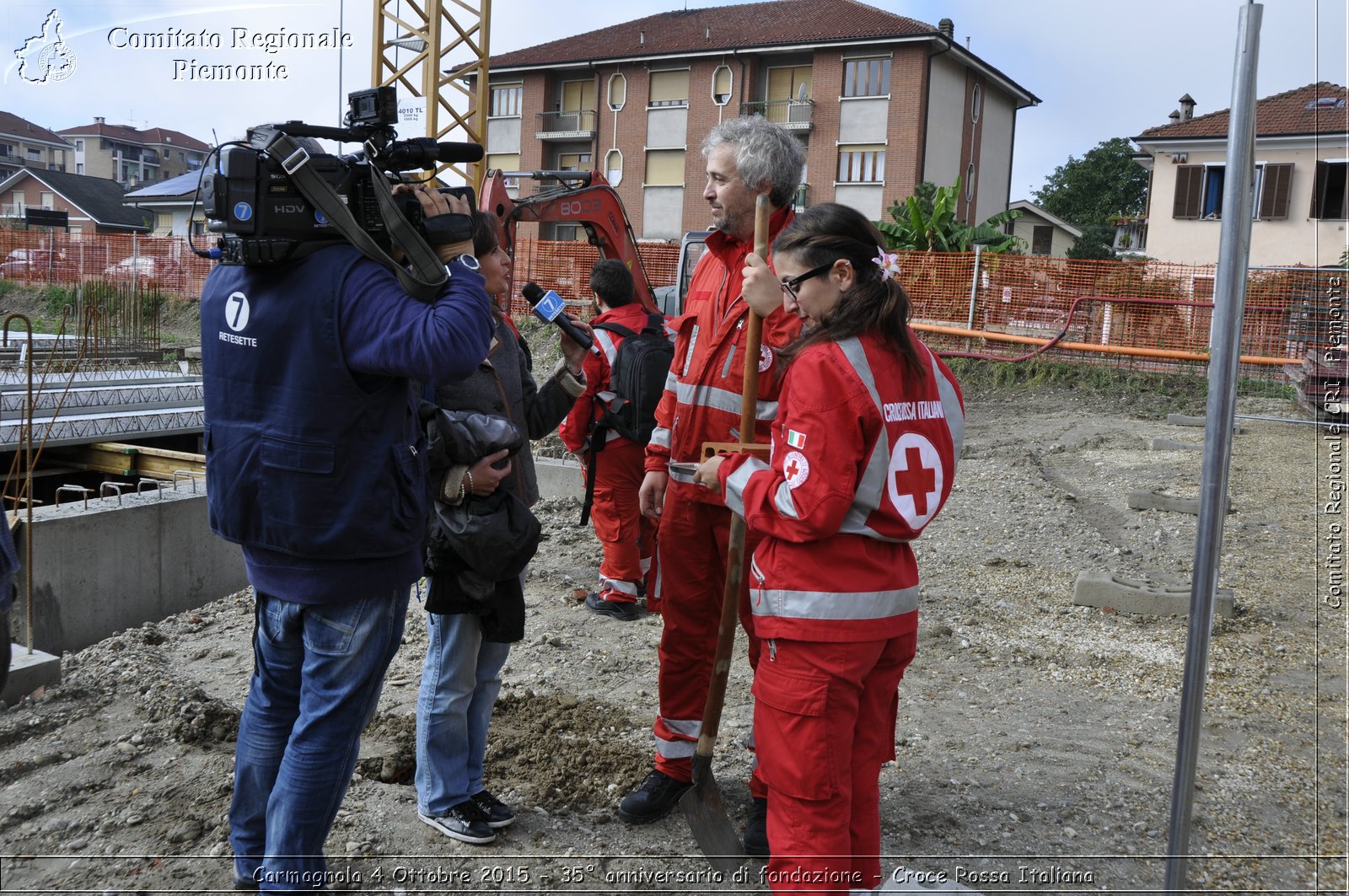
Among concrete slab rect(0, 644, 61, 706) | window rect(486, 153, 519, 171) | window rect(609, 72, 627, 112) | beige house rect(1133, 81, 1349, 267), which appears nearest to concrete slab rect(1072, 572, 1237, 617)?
concrete slab rect(0, 644, 61, 706)

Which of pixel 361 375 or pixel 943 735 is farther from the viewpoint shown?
pixel 943 735

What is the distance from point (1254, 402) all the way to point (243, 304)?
47.3 feet

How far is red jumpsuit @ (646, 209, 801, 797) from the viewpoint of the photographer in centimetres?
323

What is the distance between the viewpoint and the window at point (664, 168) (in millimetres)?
37094

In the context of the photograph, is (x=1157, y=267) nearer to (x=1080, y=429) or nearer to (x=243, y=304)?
(x=1080, y=429)

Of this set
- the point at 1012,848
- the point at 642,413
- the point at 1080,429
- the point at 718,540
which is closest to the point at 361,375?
the point at 718,540

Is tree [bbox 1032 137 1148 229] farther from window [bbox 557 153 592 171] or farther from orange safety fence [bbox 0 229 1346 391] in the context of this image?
orange safety fence [bbox 0 229 1346 391]

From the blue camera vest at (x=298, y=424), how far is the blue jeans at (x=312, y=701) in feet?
0.64

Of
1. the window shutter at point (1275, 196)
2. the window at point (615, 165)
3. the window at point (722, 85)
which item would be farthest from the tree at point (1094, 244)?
the window at point (615, 165)

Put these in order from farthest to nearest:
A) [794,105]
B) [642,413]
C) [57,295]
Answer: [794,105], [57,295], [642,413]

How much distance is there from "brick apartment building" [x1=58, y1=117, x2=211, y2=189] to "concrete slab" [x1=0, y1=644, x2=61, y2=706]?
6463 centimetres

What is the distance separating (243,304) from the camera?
2.38 meters

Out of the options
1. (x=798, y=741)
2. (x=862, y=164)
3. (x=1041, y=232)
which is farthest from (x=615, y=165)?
(x=798, y=741)

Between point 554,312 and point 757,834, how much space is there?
1.85 meters
